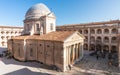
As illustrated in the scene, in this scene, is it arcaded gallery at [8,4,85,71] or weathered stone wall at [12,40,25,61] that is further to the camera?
weathered stone wall at [12,40,25,61]

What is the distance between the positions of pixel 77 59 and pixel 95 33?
20622mm

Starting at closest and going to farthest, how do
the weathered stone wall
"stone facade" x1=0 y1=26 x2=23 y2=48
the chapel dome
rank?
1. the weathered stone wall
2. the chapel dome
3. "stone facade" x1=0 y1=26 x2=23 y2=48

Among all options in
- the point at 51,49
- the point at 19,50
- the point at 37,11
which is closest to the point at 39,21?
the point at 37,11

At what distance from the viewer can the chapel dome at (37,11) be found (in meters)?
32.1

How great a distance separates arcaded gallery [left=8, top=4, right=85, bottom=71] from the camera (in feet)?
70.2

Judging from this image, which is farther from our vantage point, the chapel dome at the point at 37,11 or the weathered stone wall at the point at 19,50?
the chapel dome at the point at 37,11

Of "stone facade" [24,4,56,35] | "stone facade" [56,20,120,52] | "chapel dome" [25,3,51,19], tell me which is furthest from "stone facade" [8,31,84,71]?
"stone facade" [56,20,120,52]

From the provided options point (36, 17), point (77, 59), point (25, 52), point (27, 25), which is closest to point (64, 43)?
point (77, 59)

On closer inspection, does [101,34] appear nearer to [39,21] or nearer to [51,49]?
[39,21]

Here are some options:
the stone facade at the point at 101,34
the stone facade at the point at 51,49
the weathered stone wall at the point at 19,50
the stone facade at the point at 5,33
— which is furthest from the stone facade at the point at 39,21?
the stone facade at the point at 5,33

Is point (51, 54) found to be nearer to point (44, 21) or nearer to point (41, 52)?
point (41, 52)

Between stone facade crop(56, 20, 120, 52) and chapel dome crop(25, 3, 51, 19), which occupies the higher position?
chapel dome crop(25, 3, 51, 19)

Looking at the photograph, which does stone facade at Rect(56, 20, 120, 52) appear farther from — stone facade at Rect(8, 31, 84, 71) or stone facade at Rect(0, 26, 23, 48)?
stone facade at Rect(0, 26, 23, 48)

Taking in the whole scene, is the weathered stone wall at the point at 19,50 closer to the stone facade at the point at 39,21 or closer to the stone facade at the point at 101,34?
Result: the stone facade at the point at 39,21
